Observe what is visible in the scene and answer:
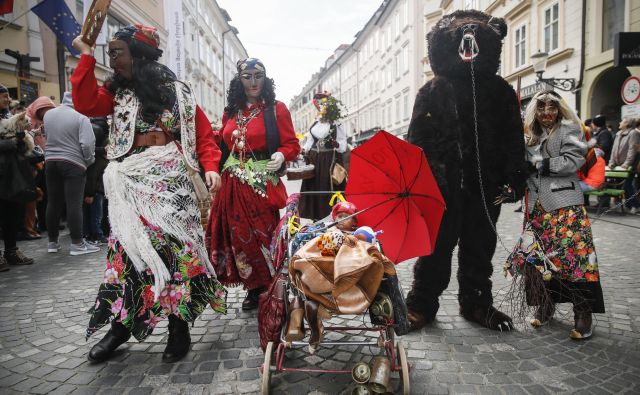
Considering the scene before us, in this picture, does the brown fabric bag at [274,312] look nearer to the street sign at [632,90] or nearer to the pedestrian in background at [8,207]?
the pedestrian in background at [8,207]

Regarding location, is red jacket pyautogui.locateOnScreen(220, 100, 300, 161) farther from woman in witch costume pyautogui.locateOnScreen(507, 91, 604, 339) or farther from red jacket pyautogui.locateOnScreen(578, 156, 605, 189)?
red jacket pyautogui.locateOnScreen(578, 156, 605, 189)

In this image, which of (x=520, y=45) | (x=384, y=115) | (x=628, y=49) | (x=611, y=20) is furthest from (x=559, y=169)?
(x=384, y=115)

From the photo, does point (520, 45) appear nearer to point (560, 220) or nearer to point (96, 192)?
point (560, 220)

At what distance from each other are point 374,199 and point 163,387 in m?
1.68

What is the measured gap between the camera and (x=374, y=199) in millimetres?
2506

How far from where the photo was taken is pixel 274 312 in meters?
2.22

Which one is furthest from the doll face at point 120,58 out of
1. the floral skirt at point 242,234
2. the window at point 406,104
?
the window at point 406,104

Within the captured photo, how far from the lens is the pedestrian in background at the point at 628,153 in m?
8.31

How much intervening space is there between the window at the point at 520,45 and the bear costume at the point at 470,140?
15.3 meters

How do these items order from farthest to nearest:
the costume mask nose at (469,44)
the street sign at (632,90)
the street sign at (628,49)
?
the street sign at (632,90) < the street sign at (628,49) < the costume mask nose at (469,44)

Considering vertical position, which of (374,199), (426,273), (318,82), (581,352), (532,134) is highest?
(318,82)

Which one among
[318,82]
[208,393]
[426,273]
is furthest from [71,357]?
[318,82]

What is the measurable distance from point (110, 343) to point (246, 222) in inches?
51.3

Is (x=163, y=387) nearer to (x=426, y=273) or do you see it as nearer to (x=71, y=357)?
(x=71, y=357)
